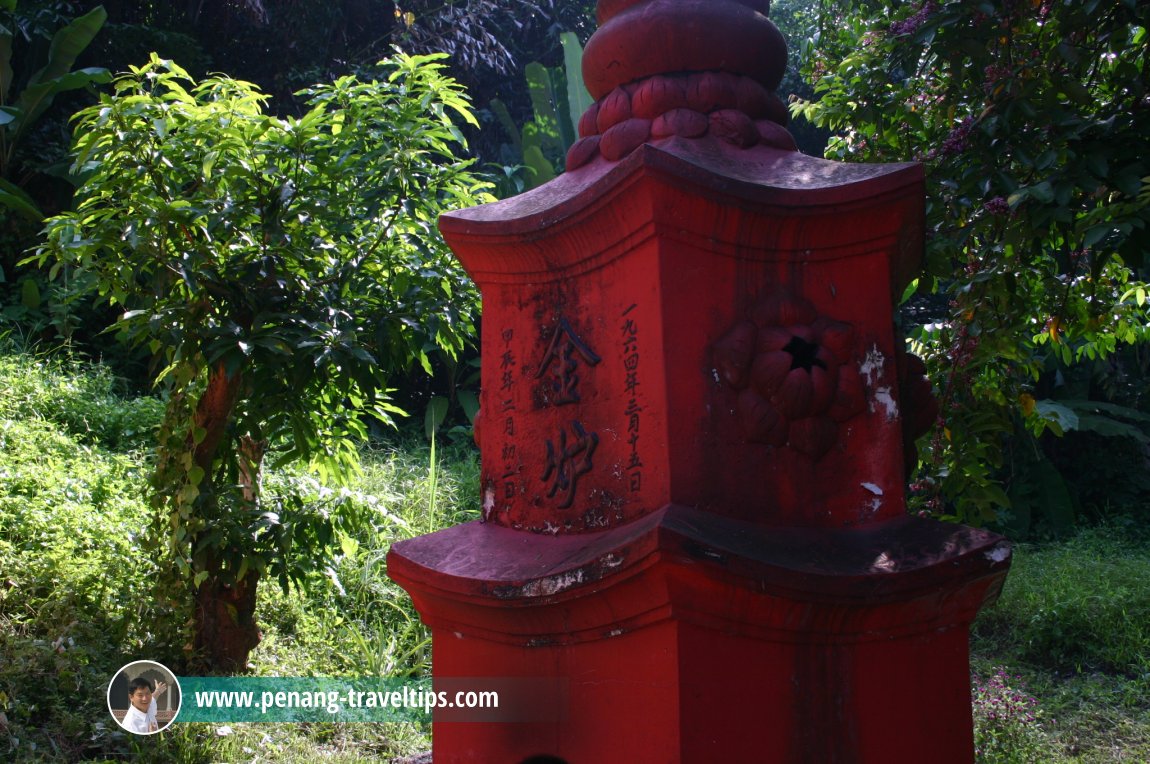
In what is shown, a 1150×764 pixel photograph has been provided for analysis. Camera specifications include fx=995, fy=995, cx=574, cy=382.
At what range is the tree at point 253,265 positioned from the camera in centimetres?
330

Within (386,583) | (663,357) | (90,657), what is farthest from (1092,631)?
(90,657)

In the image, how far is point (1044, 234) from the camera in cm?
267

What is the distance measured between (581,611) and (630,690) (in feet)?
0.53

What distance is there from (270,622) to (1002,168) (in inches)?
149

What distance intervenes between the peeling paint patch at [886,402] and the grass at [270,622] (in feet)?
8.15

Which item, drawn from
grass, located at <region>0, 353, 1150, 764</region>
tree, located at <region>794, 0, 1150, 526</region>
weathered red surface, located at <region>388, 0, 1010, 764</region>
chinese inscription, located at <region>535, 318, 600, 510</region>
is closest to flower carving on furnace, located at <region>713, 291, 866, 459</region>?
weathered red surface, located at <region>388, 0, 1010, 764</region>

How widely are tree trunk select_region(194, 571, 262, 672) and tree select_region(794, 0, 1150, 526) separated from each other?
8.58 ft

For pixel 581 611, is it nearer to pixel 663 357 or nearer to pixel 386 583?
pixel 663 357

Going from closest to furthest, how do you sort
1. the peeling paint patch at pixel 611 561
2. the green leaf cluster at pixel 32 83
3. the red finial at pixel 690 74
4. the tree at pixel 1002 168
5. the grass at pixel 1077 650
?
the peeling paint patch at pixel 611 561, the red finial at pixel 690 74, the tree at pixel 1002 168, the grass at pixel 1077 650, the green leaf cluster at pixel 32 83

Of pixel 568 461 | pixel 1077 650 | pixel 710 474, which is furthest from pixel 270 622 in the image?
pixel 1077 650

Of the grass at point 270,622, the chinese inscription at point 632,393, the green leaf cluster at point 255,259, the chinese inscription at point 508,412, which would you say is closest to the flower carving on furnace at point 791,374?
the chinese inscription at point 632,393

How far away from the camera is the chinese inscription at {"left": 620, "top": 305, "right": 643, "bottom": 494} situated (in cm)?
188

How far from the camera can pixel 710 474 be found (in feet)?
5.96

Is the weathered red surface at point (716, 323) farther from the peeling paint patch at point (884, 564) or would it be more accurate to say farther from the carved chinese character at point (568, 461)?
the peeling paint patch at point (884, 564)
